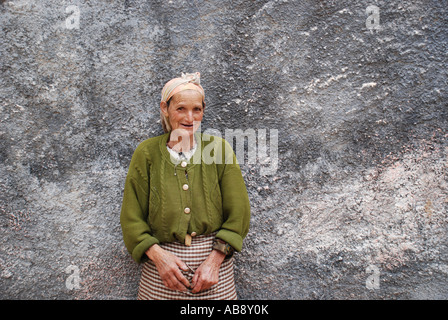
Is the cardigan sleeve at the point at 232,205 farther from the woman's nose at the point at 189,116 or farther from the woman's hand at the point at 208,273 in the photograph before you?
the woman's nose at the point at 189,116

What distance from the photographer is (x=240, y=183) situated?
1.91m

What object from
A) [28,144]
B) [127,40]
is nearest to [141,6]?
[127,40]

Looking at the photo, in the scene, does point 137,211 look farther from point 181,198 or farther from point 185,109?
point 185,109

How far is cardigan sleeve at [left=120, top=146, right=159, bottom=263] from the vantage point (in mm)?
1789

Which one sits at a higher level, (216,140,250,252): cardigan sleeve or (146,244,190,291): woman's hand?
(216,140,250,252): cardigan sleeve

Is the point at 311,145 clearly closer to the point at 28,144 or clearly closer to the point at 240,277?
the point at 240,277

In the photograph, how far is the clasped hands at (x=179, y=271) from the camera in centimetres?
175

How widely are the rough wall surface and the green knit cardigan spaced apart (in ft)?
1.43

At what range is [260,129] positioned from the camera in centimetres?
232

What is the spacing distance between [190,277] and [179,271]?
80 millimetres

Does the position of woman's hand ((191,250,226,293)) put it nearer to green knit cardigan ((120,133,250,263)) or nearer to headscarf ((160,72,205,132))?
green knit cardigan ((120,133,250,263))

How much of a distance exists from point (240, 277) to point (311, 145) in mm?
963

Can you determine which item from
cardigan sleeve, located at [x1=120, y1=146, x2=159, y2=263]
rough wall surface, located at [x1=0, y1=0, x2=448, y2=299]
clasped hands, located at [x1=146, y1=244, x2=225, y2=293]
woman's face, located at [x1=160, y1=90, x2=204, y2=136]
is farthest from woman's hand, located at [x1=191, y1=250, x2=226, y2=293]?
woman's face, located at [x1=160, y1=90, x2=204, y2=136]

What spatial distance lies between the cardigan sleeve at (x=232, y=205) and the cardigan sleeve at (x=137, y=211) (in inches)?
14.6
